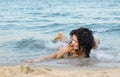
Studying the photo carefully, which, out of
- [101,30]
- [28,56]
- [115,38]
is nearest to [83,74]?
[28,56]

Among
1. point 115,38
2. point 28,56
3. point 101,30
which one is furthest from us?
point 101,30

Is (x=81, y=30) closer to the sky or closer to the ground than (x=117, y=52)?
closer to the sky

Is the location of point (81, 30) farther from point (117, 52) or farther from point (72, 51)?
point (117, 52)

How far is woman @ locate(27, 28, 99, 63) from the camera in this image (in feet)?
24.0

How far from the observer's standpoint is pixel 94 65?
6.92 metres

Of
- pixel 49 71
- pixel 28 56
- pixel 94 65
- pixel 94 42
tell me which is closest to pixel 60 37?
pixel 28 56

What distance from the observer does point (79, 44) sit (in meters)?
7.39

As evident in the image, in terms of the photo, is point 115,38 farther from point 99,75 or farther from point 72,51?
point 99,75

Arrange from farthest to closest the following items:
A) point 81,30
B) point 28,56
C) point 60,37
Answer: point 60,37 < point 28,56 < point 81,30

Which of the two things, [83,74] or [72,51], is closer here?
[83,74]

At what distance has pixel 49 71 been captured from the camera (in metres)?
5.70

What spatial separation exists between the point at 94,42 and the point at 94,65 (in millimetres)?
747

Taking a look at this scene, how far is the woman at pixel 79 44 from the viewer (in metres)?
7.31

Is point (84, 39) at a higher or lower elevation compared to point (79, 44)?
higher
